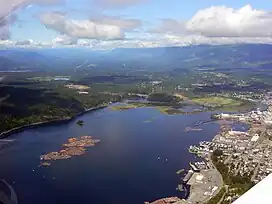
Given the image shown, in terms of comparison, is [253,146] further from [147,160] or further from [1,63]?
A: [1,63]

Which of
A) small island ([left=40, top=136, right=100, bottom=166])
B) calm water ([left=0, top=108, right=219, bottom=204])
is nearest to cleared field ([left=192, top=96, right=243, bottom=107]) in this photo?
calm water ([left=0, top=108, right=219, bottom=204])

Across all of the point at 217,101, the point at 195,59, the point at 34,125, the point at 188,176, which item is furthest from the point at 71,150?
the point at 195,59

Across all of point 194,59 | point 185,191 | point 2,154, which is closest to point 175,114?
point 2,154

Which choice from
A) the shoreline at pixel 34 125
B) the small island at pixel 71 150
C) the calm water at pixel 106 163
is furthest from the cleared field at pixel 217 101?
the small island at pixel 71 150

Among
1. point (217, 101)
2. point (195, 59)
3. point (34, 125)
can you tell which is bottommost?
point (217, 101)

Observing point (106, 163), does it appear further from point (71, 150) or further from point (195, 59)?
point (195, 59)
